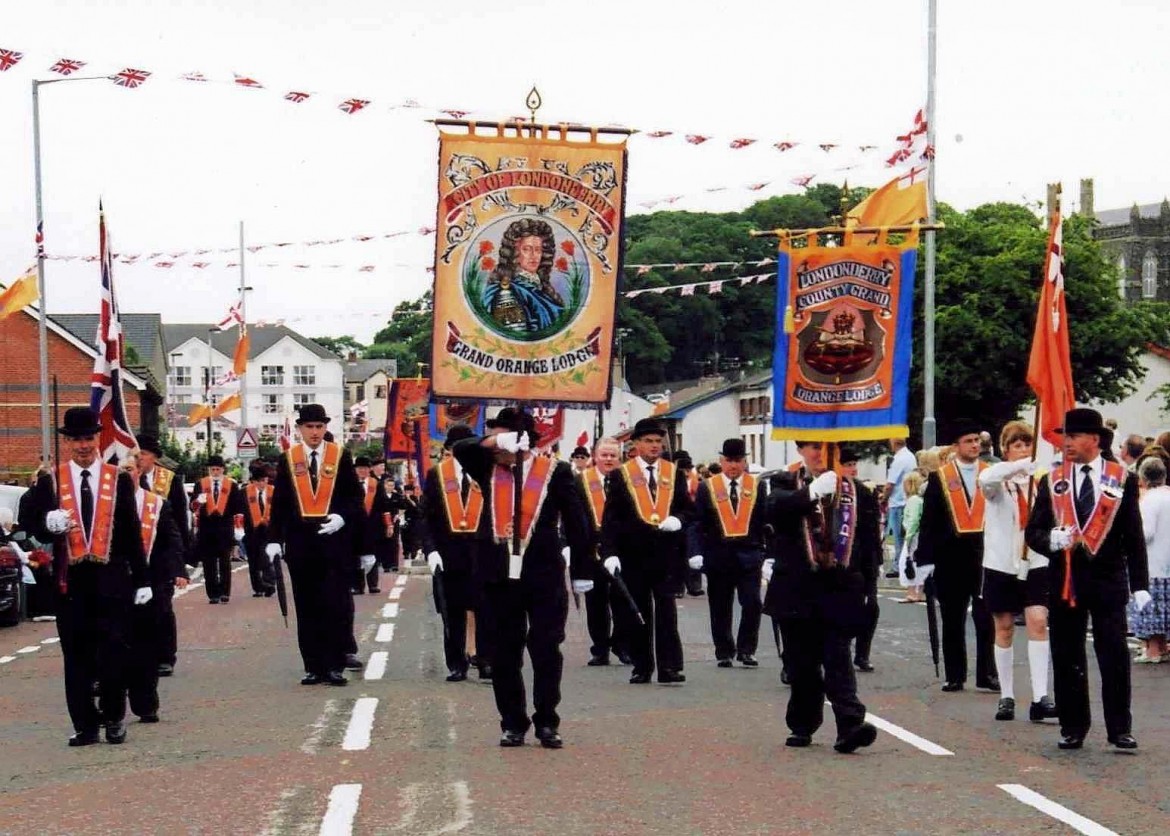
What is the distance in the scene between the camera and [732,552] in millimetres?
15945

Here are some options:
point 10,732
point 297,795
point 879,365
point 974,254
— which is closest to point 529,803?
point 297,795

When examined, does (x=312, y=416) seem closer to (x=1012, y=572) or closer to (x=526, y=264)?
(x=526, y=264)

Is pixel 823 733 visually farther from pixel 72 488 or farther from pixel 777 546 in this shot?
pixel 72 488

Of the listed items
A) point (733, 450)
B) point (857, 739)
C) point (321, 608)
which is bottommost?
point (857, 739)

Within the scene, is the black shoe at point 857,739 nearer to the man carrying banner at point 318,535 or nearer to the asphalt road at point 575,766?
the asphalt road at point 575,766

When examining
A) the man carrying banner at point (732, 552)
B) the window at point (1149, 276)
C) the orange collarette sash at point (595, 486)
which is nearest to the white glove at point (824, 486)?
the man carrying banner at point (732, 552)

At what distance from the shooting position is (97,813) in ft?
28.5

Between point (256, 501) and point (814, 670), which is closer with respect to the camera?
point (814, 670)

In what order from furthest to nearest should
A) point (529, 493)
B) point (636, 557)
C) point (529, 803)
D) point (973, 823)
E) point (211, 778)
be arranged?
point (636, 557)
point (529, 493)
point (211, 778)
point (529, 803)
point (973, 823)

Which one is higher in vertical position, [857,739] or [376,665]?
[857,739]

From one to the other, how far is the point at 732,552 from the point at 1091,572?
5549 mm

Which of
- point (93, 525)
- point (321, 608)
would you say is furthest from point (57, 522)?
point (321, 608)

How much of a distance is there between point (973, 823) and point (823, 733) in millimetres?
3160

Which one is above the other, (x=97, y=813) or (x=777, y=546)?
(x=777, y=546)
